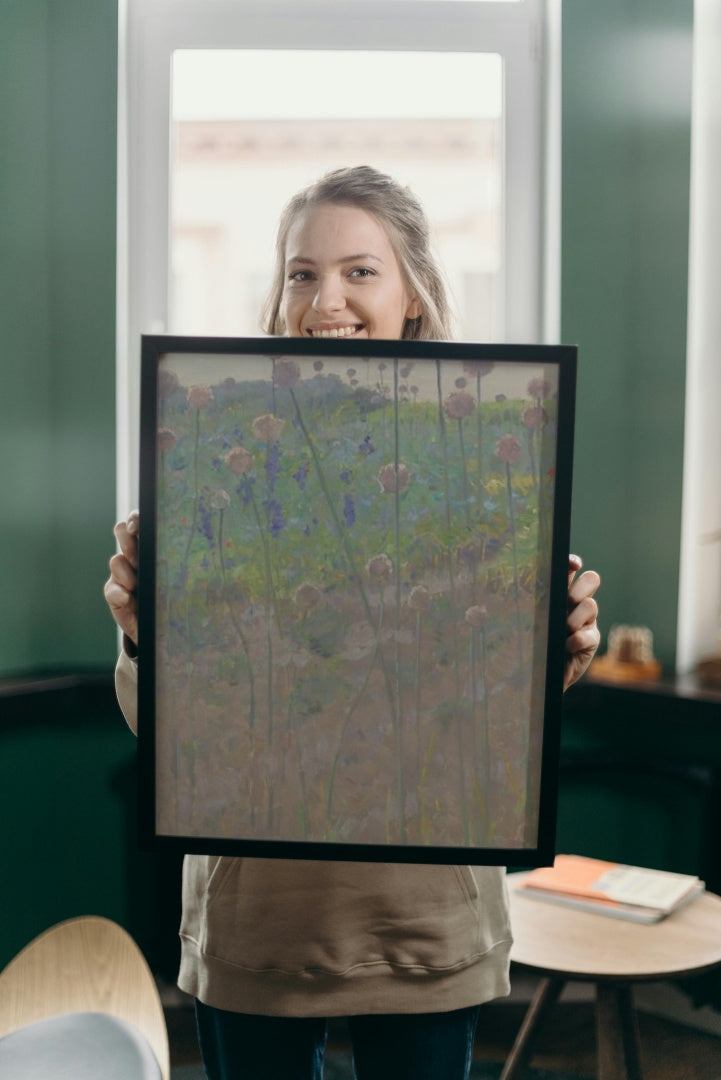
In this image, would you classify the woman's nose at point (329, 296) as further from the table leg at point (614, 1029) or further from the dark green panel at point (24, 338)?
the dark green panel at point (24, 338)

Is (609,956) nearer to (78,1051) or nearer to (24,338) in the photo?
(78,1051)

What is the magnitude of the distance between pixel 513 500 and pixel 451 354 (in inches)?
5.2

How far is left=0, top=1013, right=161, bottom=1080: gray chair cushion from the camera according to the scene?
78cm

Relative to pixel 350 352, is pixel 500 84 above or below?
above

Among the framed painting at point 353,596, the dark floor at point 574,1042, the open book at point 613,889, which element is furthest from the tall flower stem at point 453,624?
the dark floor at point 574,1042

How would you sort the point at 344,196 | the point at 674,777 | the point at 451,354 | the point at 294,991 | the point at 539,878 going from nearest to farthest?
1. the point at 451,354
2. the point at 294,991
3. the point at 344,196
4. the point at 539,878
5. the point at 674,777

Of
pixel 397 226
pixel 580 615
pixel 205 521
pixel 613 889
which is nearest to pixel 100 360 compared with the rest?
pixel 397 226

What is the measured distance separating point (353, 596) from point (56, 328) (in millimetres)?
1865

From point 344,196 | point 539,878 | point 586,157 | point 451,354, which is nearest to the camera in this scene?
point 451,354

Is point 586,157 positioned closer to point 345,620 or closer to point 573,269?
point 573,269

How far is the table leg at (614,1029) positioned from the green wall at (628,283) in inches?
41.0

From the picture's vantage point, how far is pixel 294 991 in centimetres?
100

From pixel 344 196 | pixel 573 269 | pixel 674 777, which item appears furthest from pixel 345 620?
pixel 573 269

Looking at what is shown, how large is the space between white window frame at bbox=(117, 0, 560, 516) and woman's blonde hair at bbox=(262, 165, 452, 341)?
1.40 metres
